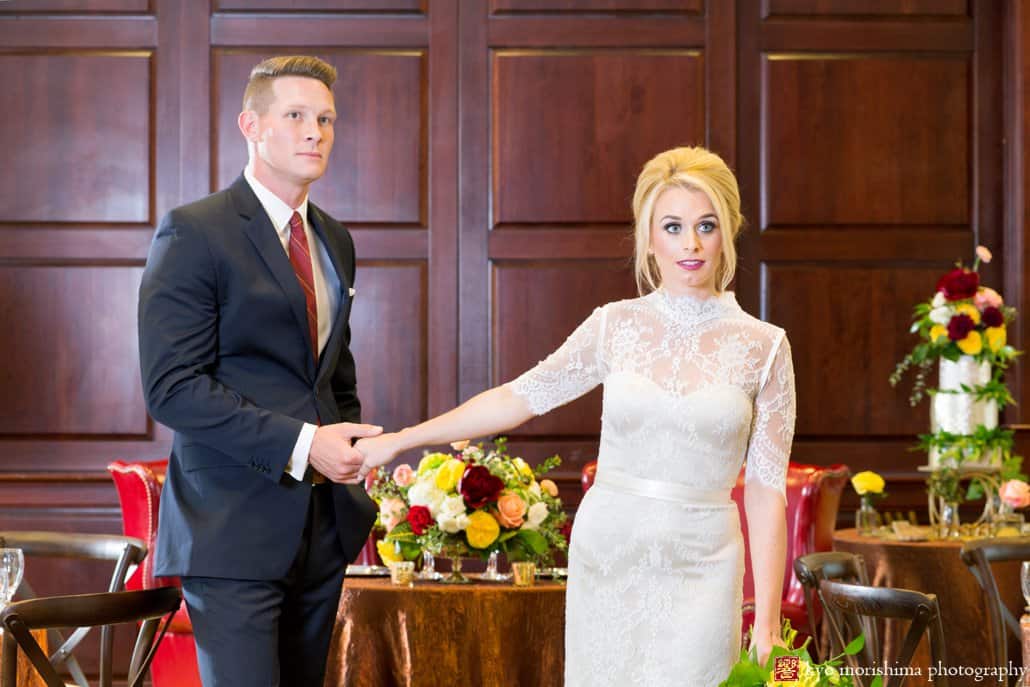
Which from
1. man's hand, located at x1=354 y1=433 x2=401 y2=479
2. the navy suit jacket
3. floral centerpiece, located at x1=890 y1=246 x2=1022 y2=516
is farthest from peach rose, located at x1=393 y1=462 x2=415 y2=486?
floral centerpiece, located at x1=890 y1=246 x2=1022 y2=516

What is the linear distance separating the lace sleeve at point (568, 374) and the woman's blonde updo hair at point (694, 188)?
177 millimetres

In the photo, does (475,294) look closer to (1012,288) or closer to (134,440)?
(134,440)

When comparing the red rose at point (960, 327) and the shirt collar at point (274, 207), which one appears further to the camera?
the red rose at point (960, 327)

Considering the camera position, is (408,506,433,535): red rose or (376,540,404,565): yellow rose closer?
(408,506,433,535): red rose

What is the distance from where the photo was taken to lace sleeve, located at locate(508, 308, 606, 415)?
270cm

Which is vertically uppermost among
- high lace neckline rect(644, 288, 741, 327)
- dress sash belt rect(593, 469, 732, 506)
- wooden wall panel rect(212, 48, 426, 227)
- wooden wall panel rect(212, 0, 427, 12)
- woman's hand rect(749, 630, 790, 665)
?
wooden wall panel rect(212, 0, 427, 12)

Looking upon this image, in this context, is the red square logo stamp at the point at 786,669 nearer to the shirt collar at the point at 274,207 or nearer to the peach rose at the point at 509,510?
the shirt collar at the point at 274,207

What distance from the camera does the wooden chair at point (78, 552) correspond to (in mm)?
3227

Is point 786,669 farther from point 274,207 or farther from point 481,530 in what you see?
point 481,530

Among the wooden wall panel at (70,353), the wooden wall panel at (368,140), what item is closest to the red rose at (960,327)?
the wooden wall panel at (368,140)

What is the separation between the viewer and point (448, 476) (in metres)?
3.59

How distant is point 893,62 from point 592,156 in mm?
1306

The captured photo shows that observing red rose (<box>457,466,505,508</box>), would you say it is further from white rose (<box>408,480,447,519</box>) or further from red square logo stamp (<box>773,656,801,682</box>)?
red square logo stamp (<box>773,656,801,682</box>)

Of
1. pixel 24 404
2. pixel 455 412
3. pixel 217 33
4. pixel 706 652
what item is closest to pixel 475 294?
pixel 217 33
